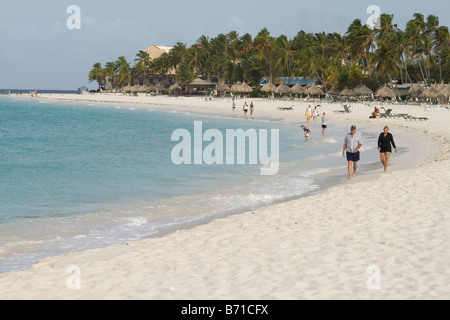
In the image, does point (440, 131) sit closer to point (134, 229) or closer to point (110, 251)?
point (134, 229)

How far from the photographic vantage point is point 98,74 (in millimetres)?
166000

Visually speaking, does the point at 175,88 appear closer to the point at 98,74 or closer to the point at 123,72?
the point at 123,72

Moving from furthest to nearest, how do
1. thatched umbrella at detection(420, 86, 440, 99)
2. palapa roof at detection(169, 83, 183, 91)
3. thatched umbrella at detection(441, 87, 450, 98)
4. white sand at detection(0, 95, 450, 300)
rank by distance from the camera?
palapa roof at detection(169, 83, 183, 91)
thatched umbrella at detection(420, 86, 440, 99)
thatched umbrella at detection(441, 87, 450, 98)
white sand at detection(0, 95, 450, 300)

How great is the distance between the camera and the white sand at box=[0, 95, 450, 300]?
243 inches

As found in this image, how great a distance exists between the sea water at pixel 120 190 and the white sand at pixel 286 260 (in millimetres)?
1579

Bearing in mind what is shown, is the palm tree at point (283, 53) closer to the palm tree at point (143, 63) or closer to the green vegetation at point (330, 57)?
the green vegetation at point (330, 57)

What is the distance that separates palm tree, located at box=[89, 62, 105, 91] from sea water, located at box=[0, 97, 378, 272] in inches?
5455

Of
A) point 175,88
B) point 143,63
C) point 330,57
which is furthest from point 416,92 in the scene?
point 143,63

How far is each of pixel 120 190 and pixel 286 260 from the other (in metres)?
10.2

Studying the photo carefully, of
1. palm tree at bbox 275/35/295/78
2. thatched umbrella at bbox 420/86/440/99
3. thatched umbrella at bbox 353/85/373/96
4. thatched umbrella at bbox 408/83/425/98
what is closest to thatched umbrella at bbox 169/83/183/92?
A: palm tree at bbox 275/35/295/78

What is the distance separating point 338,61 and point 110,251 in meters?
84.4

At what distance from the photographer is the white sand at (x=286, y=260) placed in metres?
6.16

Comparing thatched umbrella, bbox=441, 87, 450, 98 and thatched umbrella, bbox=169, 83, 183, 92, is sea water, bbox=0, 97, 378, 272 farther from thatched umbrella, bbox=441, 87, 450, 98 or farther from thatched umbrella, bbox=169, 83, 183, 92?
thatched umbrella, bbox=169, 83, 183, 92
